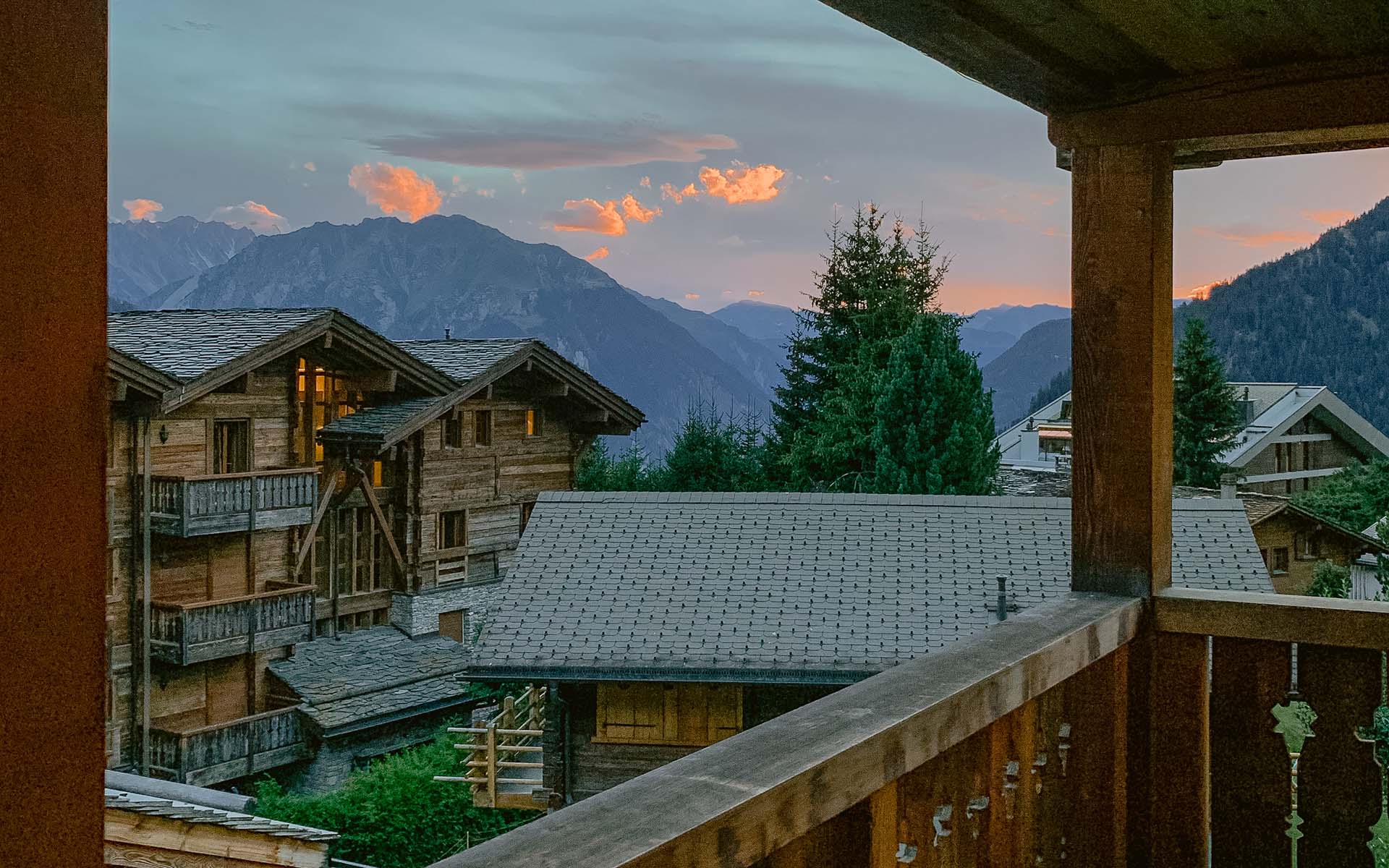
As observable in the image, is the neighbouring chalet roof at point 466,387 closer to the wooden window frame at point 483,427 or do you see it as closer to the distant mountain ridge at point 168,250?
the wooden window frame at point 483,427

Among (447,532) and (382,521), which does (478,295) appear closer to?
(447,532)

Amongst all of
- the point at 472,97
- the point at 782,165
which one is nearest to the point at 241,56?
the point at 472,97

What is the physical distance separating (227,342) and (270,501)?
225cm

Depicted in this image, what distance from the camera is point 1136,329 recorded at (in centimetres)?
206

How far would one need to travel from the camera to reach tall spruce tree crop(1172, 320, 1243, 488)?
25125mm

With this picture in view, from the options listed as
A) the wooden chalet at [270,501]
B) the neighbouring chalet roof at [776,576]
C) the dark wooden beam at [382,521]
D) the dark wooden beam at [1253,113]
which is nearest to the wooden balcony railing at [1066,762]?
the dark wooden beam at [1253,113]

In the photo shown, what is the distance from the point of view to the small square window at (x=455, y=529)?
1905cm

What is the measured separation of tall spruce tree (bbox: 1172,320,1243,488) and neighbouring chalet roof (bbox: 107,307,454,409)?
16.7 m

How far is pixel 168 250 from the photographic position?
90625 mm

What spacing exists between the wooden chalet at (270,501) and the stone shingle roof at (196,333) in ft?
0.15

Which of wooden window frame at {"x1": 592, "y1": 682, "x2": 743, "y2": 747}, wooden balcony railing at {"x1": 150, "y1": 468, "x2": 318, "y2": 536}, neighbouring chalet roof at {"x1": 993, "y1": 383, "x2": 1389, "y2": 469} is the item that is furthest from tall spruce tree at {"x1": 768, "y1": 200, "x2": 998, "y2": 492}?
wooden balcony railing at {"x1": 150, "y1": 468, "x2": 318, "y2": 536}

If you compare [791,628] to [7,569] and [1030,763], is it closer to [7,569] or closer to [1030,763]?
[1030,763]

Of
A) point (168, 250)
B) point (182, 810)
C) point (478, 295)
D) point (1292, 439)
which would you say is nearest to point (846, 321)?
point (1292, 439)

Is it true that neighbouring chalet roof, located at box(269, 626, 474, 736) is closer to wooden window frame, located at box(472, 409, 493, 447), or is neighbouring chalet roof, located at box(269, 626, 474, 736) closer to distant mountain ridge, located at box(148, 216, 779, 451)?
wooden window frame, located at box(472, 409, 493, 447)
